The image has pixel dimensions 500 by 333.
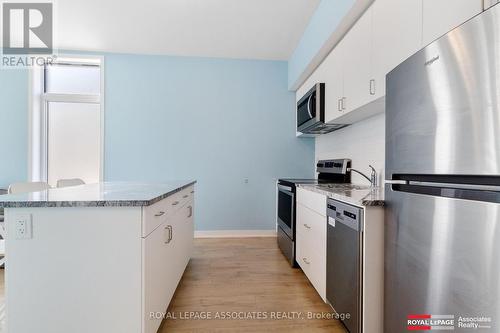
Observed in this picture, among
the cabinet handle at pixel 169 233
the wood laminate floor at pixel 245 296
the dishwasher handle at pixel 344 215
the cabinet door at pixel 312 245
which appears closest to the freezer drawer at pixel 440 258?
the dishwasher handle at pixel 344 215

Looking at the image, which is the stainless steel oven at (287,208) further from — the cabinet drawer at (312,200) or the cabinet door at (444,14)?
the cabinet door at (444,14)

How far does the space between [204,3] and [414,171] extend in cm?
255

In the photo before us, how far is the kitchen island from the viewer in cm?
118

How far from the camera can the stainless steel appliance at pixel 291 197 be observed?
8.74 feet

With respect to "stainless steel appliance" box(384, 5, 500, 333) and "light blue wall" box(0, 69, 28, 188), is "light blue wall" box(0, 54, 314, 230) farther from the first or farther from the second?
"stainless steel appliance" box(384, 5, 500, 333)

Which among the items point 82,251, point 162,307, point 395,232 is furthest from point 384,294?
point 82,251

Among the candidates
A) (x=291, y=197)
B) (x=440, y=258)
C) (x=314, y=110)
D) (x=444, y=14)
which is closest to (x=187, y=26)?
(x=314, y=110)

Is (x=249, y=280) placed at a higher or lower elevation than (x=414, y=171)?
lower

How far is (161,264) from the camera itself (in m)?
1.54

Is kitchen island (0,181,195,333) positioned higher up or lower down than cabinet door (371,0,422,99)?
lower down

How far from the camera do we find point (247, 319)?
177 centimetres

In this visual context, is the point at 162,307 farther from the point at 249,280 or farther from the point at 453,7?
the point at 453,7

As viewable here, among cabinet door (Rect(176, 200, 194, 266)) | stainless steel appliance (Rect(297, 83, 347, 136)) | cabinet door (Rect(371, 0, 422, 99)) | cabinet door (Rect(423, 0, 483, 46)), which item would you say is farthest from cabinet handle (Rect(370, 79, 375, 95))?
cabinet door (Rect(176, 200, 194, 266))
